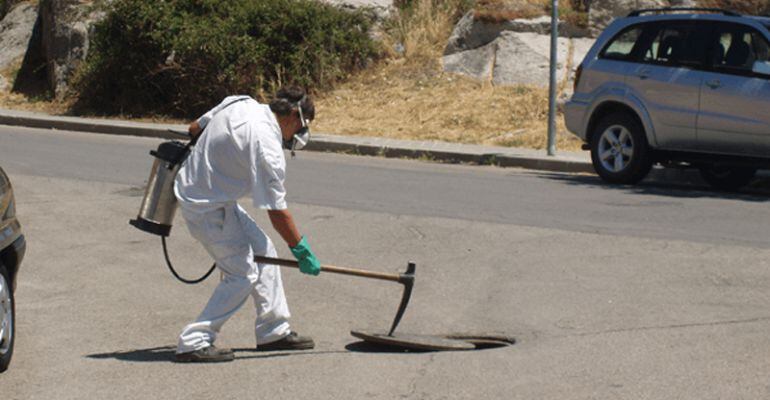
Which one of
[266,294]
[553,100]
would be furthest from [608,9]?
[266,294]

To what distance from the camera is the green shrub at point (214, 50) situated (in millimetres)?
22141

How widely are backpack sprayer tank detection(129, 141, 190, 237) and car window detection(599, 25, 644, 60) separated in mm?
8861

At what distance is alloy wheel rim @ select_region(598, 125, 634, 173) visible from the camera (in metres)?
14.7

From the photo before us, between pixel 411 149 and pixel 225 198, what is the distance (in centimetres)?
1133

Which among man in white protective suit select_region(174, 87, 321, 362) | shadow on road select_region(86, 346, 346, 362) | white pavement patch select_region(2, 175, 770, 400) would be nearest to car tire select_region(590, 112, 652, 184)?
white pavement patch select_region(2, 175, 770, 400)

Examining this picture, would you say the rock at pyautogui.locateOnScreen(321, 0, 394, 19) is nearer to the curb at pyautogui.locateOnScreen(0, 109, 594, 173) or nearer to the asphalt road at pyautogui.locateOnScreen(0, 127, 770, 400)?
the curb at pyautogui.locateOnScreen(0, 109, 594, 173)

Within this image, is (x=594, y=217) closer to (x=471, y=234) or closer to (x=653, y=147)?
(x=471, y=234)

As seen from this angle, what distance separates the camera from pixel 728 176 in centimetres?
1475

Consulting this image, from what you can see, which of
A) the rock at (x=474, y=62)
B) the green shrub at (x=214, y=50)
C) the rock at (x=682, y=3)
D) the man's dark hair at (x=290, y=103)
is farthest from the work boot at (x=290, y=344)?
the rock at (x=682, y=3)

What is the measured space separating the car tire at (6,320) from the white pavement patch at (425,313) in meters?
0.10

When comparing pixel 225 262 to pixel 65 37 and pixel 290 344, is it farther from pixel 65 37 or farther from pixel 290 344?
pixel 65 37

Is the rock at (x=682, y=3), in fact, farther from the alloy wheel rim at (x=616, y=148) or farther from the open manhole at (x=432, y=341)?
the open manhole at (x=432, y=341)

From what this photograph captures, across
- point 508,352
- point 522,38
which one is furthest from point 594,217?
point 522,38

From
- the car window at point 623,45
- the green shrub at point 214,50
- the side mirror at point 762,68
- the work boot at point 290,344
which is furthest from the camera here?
A: the green shrub at point 214,50
